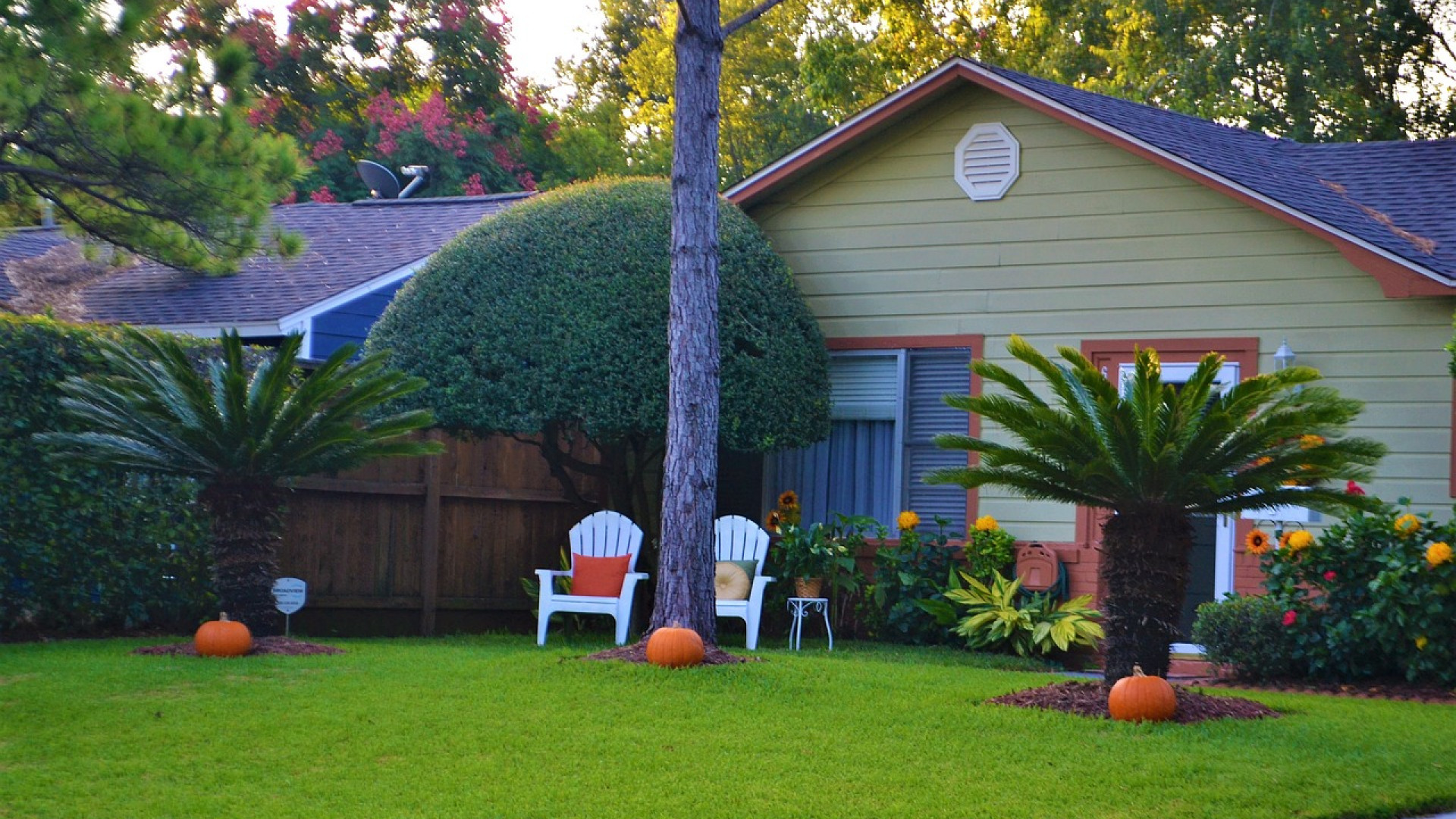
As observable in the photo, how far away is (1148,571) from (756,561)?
396 centimetres

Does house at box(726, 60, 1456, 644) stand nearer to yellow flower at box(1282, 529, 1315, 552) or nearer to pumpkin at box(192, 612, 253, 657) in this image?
yellow flower at box(1282, 529, 1315, 552)

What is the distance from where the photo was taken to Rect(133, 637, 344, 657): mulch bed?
323 inches

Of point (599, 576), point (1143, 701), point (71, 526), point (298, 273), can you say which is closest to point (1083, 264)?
point (599, 576)

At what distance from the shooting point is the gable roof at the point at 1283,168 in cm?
969

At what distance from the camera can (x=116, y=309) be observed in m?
14.0

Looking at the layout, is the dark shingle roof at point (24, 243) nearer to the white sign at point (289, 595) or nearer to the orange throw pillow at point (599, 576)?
the white sign at point (289, 595)

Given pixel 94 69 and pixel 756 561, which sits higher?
pixel 94 69

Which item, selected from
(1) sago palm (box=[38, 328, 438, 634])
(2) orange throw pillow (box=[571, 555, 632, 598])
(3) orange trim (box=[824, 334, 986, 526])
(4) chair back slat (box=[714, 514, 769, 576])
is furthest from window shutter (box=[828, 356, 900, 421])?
(1) sago palm (box=[38, 328, 438, 634])

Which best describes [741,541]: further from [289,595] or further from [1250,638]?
[1250,638]

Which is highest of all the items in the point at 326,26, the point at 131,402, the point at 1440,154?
the point at 326,26

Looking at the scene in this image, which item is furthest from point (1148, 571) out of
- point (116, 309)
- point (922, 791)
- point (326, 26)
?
point (326, 26)

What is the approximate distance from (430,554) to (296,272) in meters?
4.30

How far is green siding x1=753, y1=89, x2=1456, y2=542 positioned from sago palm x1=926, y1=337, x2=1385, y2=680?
2897mm

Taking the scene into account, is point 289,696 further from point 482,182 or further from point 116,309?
point 482,182
